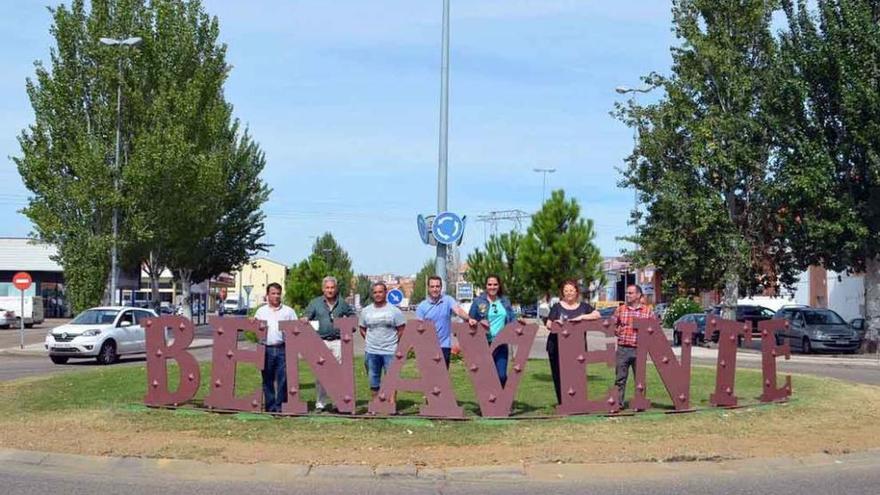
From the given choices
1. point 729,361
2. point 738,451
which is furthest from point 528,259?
point 738,451

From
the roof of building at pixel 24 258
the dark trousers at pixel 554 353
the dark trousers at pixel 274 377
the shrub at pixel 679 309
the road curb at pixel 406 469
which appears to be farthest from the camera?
the roof of building at pixel 24 258

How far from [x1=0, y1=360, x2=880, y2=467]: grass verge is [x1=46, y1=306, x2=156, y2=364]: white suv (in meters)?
11.9

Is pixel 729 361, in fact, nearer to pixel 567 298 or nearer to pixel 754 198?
Answer: pixel 567 298

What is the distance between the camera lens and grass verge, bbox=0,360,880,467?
958 cm

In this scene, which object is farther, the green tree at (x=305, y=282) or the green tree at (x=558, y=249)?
the green tree at (x=305, y=282)

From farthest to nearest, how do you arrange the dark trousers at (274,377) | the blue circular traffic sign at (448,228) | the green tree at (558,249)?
the green tree at (558,249) < the blue circular traffic sign at (448,228) < the dark trousers at (274,377)

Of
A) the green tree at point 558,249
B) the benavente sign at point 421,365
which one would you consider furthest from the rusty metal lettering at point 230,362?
the green tree at point 558,249

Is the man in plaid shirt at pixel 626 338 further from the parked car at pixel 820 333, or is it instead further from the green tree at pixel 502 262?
the green tree at pixel 502 262

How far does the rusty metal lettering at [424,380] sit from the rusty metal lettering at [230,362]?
1493 millimetres

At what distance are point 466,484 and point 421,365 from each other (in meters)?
2.81

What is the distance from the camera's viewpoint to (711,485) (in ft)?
27.9

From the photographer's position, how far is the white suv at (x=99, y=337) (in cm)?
2508

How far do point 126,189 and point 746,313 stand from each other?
82.7ft

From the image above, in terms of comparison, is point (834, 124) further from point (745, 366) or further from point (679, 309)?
point (679, 309)
